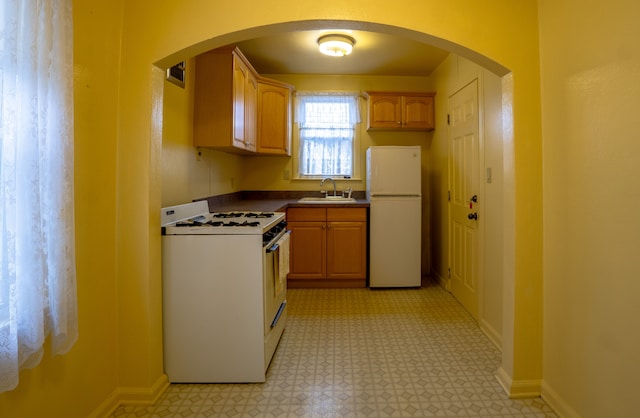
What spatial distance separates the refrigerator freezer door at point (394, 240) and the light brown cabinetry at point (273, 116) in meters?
1.22

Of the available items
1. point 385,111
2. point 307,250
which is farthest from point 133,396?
point 385,111

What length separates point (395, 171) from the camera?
3.65m

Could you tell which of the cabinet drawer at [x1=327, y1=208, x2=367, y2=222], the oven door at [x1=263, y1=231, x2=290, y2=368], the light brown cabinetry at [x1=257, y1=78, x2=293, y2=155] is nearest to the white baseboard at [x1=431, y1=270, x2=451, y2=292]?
the cabinet drawer at [x1=327, y1=208, x2=367, y2=222]

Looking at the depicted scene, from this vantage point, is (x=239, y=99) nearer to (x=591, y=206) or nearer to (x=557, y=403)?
(x=591, y=206)

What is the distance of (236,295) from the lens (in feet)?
6.31

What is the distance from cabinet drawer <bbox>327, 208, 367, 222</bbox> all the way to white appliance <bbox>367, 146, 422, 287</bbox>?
0.12 metres

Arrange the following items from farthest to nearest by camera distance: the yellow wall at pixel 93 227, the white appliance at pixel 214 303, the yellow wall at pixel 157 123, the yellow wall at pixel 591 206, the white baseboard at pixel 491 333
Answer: the white baseboard at pixel 491 333, the white appliance at pixel 214 303, the yellow wall at pixel 157 123, the yellow wall at pixel 93 227, the yellow wall at pixel 591 206

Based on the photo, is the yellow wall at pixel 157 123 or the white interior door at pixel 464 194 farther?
the white interior door at pixel 464 194

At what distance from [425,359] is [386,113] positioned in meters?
2.73

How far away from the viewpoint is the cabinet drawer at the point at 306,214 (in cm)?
368

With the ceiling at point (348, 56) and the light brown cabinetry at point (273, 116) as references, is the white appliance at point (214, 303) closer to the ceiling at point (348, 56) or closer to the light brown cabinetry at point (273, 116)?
the light brown cabinetry at point (273, 116)

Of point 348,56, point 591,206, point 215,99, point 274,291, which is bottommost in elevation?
point 274,291

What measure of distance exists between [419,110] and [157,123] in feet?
9.92

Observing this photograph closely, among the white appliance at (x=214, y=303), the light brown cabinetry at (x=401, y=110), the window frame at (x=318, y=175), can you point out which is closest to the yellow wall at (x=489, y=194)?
the light brown cabinetry at (x=401, y=110)
